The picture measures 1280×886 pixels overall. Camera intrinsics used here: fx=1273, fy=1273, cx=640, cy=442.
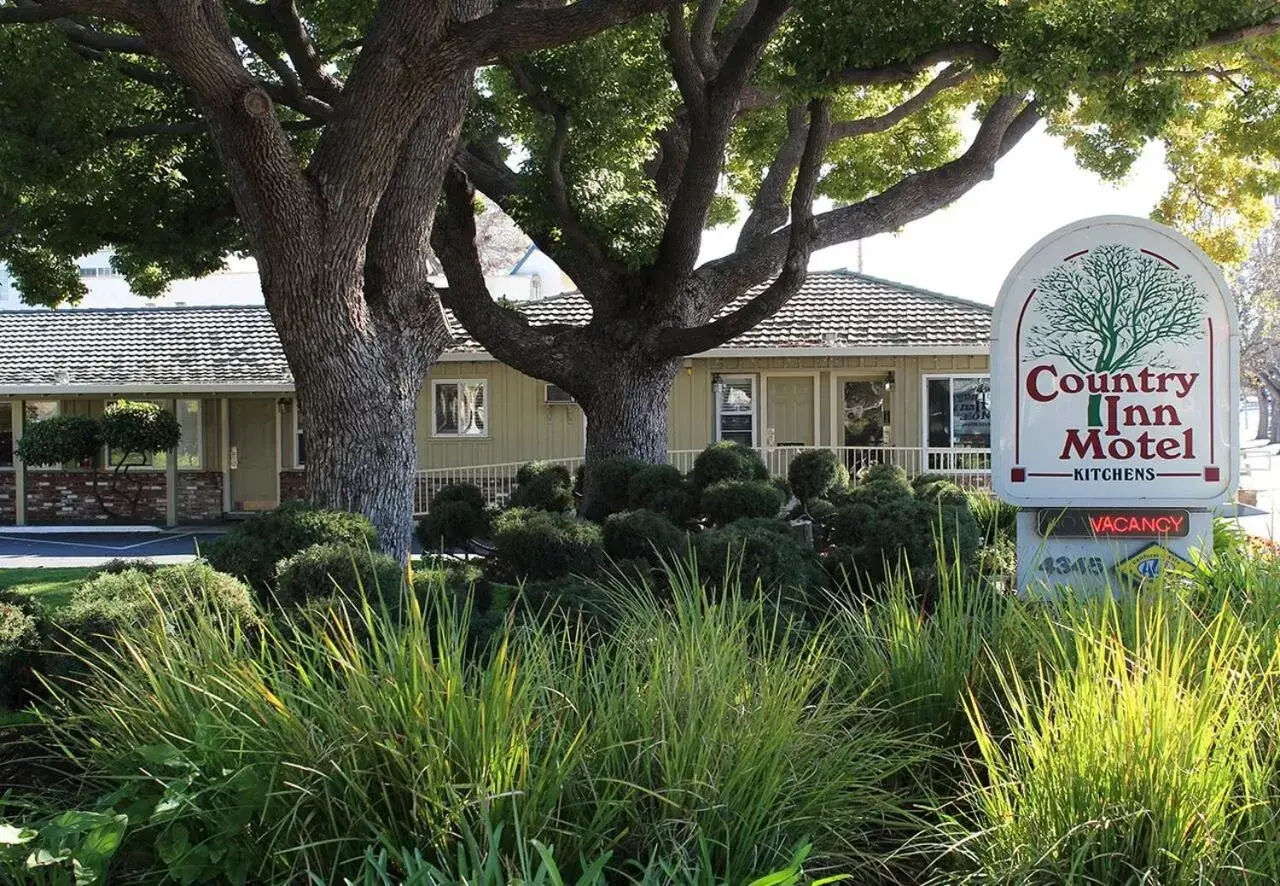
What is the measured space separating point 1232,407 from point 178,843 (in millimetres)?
6221

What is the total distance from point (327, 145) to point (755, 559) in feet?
14.6

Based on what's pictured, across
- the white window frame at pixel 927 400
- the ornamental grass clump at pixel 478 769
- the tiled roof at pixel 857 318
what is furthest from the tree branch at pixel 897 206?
the ornamental grass clump at pixel 478 769

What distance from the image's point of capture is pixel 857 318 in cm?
2227

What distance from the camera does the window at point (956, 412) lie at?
21469mm

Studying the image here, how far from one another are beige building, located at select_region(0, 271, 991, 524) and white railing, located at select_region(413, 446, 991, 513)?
0.14 ft

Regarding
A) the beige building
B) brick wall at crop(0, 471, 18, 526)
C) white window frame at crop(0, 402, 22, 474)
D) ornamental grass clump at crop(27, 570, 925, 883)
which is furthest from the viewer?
white window frame at crop(0, 402, 22, 474)

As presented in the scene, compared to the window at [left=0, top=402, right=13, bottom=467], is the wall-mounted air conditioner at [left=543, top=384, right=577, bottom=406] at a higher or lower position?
higher

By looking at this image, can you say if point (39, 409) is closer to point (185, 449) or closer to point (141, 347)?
point (141, 347)

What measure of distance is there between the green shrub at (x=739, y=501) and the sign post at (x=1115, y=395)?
2348 millimetres

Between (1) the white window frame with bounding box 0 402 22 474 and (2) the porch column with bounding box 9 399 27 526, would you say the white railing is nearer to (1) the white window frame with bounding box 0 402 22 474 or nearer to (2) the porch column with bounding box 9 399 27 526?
(2) the porch column with bounding box 9 399 27 526

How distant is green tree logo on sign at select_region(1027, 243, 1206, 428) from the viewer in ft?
24.2

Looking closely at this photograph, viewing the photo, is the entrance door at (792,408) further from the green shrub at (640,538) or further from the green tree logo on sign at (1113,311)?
the green tree logo on sign at (1113,311)

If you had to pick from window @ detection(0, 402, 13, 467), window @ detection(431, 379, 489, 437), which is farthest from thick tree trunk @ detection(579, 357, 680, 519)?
window @ detection(0, 402, 13, 467)

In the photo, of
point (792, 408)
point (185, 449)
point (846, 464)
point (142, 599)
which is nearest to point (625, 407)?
point (142, 599)
